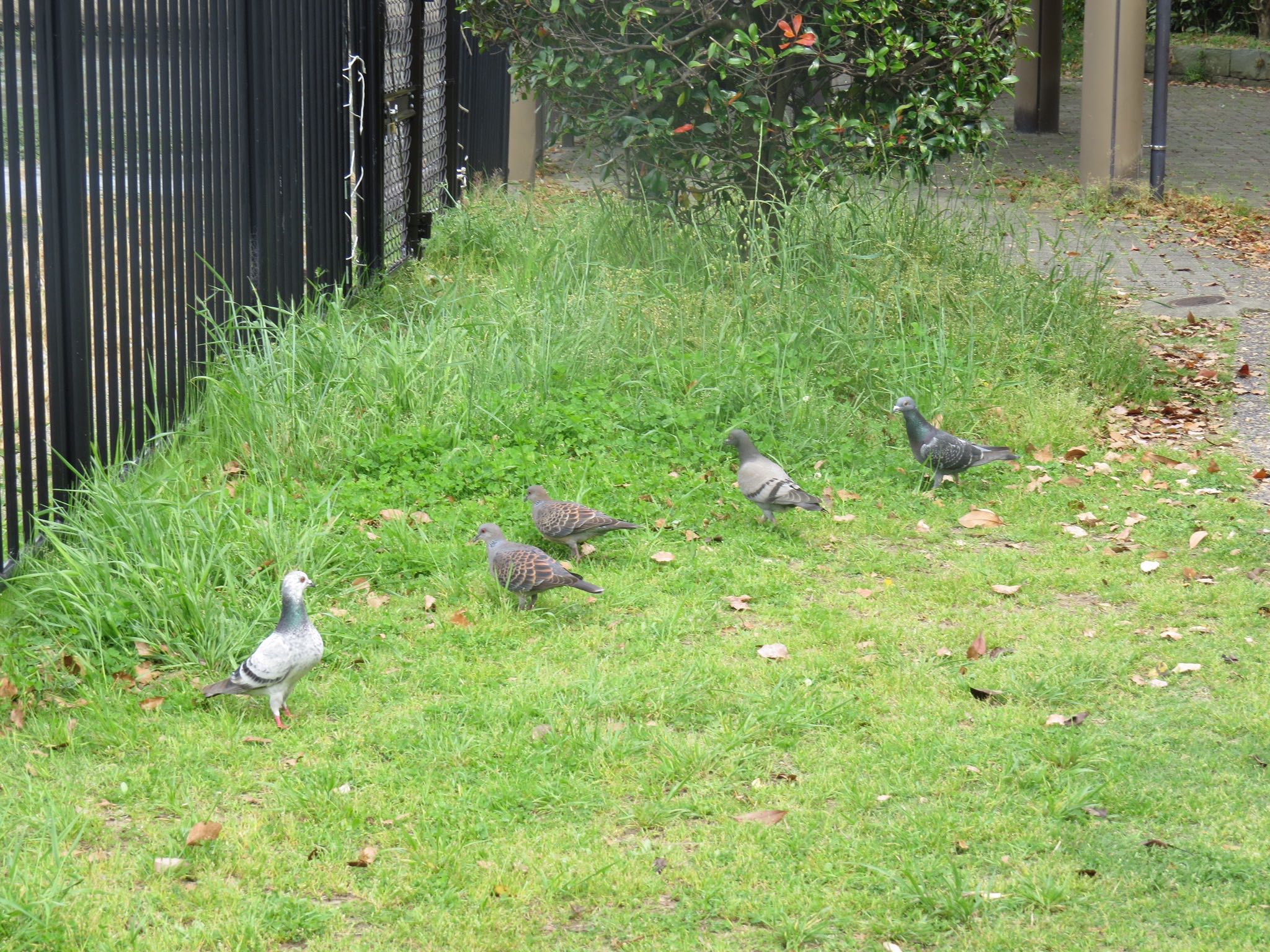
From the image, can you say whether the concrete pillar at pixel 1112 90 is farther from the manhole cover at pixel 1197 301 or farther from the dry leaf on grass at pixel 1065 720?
the dry leaf on grass at pixel 1065 720

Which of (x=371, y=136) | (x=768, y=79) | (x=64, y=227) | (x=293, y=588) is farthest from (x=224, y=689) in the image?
(x=371, y=136)

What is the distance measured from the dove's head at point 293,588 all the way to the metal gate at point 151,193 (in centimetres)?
130

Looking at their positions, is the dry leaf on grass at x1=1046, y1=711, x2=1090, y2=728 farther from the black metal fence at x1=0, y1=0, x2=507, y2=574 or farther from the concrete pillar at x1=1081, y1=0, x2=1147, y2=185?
the concrete pillar at x1=1081, y1=0, x2=1147, y2=185

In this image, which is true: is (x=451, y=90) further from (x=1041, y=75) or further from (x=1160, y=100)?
(x=1041, y=75)

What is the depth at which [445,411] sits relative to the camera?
701 cm

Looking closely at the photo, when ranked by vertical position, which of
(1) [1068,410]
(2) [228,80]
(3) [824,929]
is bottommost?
(3) [824,929]

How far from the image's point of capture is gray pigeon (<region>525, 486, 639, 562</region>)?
5863 millimetres

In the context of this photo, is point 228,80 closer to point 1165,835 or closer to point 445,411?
point 445,411

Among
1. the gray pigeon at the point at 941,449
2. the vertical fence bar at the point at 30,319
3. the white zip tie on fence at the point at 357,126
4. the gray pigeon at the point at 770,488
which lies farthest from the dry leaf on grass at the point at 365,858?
the white zip tie on fence at the point at 357,126

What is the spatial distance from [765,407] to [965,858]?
386 cm

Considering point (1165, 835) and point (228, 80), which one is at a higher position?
point (228, 80)

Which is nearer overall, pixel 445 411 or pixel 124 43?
pixel 124 43

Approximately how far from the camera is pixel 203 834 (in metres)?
3.93

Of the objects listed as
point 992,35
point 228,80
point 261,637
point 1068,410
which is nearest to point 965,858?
point 261,637
